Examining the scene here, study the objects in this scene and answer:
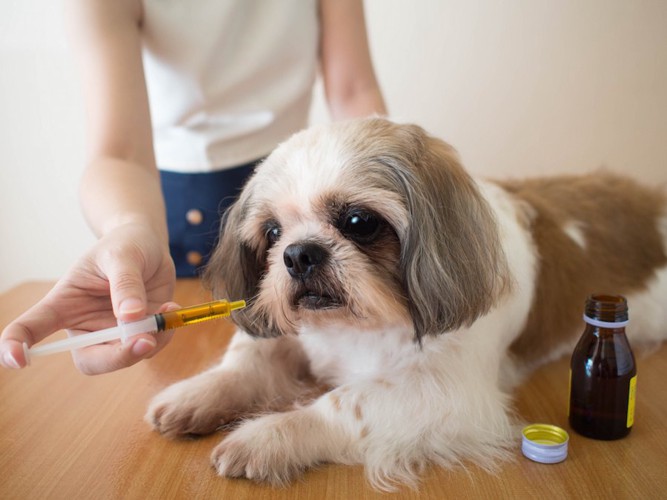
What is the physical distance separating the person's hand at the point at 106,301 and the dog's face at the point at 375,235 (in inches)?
11.4

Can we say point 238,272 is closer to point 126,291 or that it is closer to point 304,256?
point 304,256

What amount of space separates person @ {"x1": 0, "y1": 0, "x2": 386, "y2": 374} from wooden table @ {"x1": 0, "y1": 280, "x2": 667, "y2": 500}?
1.42ft

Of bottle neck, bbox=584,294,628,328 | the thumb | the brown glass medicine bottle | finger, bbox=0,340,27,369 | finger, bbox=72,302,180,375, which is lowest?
the brown glass medicine bottle

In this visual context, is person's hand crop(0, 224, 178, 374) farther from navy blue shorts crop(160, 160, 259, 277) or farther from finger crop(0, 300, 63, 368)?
navy blue shorts crop(160, 160, 259, 277)

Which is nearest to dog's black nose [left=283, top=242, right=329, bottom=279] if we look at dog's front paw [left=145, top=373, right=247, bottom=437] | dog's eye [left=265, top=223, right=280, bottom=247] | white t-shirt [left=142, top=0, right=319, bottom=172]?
dog's eye [left=265, top=223, right=280, bottom=247]

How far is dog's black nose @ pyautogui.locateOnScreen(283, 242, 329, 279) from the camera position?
1.38m

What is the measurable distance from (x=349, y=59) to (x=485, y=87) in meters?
1.25

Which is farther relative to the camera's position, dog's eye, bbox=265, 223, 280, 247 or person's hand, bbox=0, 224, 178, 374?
dog's eye, bbox=265, 223, 280, 247

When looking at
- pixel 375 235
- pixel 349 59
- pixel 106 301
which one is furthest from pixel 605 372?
pixel 349 59

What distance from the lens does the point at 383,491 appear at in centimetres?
120

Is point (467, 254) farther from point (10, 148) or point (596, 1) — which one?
point (10, 148)

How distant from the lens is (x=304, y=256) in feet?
4.51

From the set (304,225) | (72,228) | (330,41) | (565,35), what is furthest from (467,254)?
(72,228)

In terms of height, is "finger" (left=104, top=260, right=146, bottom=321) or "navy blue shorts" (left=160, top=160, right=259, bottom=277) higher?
"finger" (left=104, top=260, right=146, bottom=321)
